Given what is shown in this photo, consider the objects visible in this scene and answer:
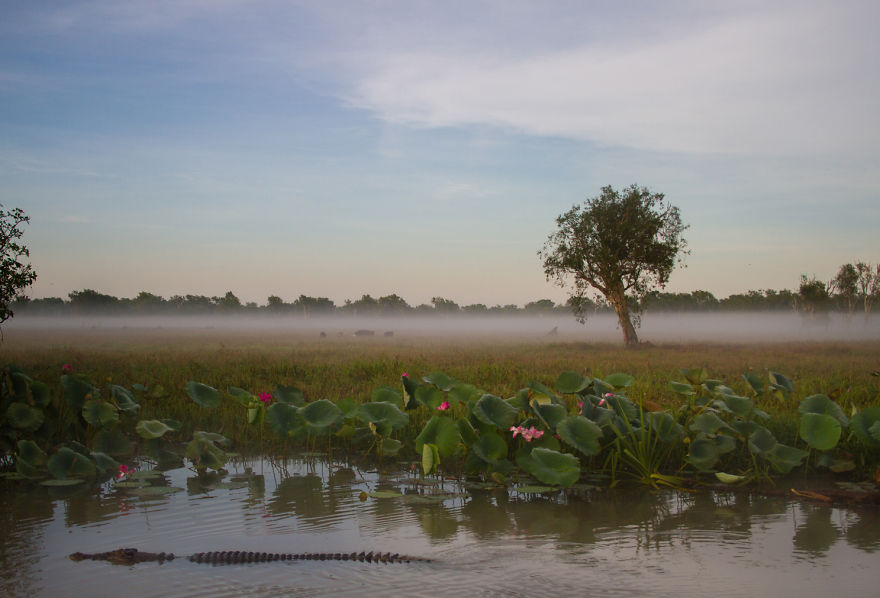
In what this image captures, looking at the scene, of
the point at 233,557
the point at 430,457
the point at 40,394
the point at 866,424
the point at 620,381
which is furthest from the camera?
the point at 40,394

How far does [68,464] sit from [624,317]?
2994cm

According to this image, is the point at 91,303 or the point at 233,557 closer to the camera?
the point at 233,557

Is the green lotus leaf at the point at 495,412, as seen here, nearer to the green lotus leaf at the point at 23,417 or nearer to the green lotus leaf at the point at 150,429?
the green lotus leaf at the point at 150,429

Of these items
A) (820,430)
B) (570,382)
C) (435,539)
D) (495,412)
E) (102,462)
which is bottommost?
(435,539)

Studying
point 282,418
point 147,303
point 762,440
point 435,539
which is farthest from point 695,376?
point 147,303

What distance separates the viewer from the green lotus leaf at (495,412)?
684cm

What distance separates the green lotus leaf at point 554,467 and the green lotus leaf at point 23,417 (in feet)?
19.7

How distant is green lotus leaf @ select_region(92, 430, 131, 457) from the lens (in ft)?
25.0

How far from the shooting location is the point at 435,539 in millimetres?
5035

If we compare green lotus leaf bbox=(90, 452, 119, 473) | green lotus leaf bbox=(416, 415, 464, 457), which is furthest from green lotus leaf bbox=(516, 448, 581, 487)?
green lotus leaf bbox=(90, 452, 119, 473)

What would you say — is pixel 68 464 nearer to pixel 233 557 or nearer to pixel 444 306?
pixel 233 557

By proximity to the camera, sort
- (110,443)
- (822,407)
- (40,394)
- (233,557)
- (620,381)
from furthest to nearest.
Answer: (40,394) < (620,381) < (110,443) < (822,407) < (233,557)

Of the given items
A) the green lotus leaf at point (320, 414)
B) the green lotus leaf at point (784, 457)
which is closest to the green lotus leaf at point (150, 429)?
the green lotus leaf at point (320, 414)

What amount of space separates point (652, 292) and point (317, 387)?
25.9 m
